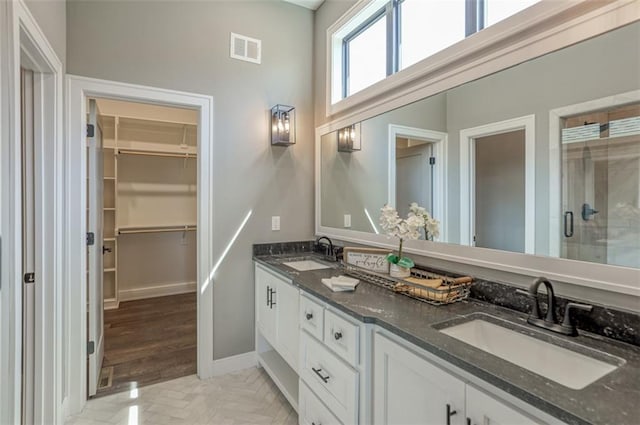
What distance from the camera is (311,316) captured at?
1763 millimetres

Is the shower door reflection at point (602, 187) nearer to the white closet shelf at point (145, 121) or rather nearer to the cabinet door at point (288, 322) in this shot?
the cabinet door at point (288, 322)

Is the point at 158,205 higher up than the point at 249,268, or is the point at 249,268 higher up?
the point at 158,205

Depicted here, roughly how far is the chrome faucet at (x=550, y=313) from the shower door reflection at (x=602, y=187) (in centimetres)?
17

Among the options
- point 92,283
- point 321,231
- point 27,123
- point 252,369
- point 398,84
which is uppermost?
point 398,84

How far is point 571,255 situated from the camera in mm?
1245

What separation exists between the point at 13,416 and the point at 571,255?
2.25 m

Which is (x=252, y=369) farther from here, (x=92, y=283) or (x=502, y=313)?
(x=502, y=313)

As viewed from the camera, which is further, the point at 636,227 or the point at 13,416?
the point at 13,416

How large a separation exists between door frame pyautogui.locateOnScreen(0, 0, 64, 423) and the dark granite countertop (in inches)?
49.4

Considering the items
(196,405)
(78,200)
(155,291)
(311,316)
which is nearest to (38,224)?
(78,200)

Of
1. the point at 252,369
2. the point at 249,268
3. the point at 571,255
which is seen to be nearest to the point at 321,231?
the point at 249,268

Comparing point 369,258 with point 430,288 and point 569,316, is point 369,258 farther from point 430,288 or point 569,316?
point 569,316

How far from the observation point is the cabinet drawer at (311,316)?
66.4 inches

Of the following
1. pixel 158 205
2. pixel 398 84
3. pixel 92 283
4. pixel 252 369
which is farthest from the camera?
pixel 158 205
